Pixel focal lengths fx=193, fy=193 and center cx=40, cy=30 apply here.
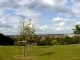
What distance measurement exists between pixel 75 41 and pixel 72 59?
52.4 meters

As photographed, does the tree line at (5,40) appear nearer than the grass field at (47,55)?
No

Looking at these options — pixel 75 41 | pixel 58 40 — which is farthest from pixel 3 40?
pixel 75 41

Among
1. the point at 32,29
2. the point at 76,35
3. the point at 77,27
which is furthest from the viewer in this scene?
the point at 76,35

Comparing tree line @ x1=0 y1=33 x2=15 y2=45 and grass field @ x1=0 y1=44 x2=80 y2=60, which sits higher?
tree line @ x1=0 y1=33 x2=15 y2=45

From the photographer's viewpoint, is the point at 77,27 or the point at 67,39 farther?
the point at 67,39

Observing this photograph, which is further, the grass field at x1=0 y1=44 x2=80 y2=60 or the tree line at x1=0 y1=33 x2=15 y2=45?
the tree line at x1=0 y1=33 x2=15 y2=45

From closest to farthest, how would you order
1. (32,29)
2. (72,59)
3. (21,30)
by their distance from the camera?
(72,59)
(21,30)
(32,29)

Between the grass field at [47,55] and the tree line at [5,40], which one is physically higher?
the tree line at [5,40]

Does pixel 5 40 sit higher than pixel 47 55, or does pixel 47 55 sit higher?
pixel 5 40

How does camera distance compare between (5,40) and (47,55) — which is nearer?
(47,55)

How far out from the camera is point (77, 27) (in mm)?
70125

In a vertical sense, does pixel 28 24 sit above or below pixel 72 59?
above

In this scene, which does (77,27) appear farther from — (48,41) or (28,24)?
(28,24)

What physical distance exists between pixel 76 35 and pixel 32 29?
4510 cm
